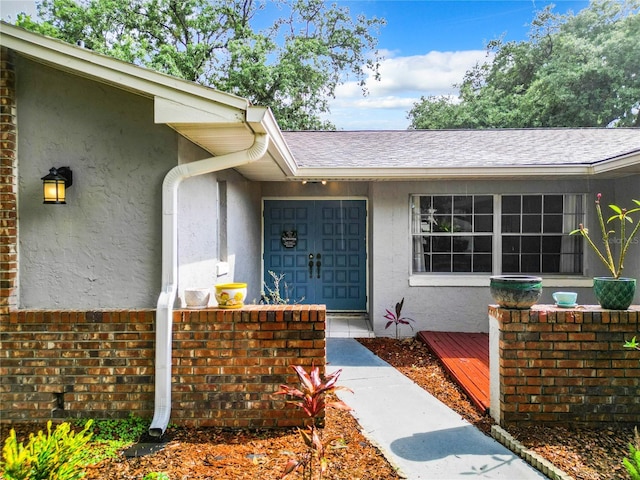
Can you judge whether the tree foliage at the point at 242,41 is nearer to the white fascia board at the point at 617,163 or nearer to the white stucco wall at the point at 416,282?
the white stucco wall at the point at 416,282

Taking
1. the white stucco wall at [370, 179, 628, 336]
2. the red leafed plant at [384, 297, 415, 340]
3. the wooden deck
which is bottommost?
the wooden deck

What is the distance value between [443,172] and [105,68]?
448 centimetres

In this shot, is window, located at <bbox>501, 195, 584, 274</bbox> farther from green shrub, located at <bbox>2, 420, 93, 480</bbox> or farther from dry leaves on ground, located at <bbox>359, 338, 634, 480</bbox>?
green shrub, located at <bbox>2, 420, 93, 480</bbox>

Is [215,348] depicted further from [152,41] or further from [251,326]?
[152,41]

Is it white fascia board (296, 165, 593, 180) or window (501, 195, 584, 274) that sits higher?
white fascia board (296, 165, 593, 180)

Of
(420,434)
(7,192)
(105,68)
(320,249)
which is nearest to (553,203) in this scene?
(320,249)

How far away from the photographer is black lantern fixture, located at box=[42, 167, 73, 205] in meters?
3.37

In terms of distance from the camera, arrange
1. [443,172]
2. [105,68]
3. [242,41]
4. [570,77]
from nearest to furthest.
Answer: [105,68] < [443,172] < [242,41] < [570,77]

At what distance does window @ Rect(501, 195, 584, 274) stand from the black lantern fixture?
6080 millimetres

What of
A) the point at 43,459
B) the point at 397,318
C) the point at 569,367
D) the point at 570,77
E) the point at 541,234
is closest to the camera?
the point at 43,459

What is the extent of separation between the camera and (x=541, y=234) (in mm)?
6559

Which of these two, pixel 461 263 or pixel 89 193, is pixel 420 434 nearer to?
pixel 89 193

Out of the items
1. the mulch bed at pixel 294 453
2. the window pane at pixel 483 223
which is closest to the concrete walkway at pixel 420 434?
the mulch bed at pixel 294 453

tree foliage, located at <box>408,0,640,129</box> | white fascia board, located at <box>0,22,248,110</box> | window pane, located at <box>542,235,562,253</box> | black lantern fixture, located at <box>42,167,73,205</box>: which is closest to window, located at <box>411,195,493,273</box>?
window pane, located at <box>542,235,562,253</box>
